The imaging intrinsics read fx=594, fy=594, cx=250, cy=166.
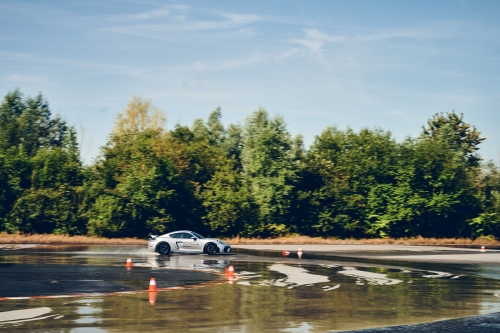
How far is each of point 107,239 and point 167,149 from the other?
35.9 feet

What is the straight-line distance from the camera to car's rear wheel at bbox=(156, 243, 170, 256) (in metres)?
32.0

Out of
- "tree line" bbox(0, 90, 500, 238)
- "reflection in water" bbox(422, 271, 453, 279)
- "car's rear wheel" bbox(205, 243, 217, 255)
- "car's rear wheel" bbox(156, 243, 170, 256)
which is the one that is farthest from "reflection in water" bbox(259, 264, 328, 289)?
"tree line" bbox(0, 90, 500, 238)

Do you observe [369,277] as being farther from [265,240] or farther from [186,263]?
[265,240]

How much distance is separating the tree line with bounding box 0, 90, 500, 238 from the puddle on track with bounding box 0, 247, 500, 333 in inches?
983

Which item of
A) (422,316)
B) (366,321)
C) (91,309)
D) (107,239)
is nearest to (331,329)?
(366,321)

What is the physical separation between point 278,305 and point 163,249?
17654mm

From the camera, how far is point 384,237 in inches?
2007

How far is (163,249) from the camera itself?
105 ft

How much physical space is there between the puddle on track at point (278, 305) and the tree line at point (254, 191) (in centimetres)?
2497

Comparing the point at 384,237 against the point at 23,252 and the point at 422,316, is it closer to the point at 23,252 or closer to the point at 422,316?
the point at 23,252

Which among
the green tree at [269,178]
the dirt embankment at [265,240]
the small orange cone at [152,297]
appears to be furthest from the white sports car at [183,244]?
the green tree at [269,178]

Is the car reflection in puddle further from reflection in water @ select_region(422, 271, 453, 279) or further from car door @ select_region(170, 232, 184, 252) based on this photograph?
reflection in water @ select_region(422, 271, 453, 279)

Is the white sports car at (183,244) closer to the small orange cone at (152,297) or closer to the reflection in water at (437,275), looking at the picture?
the reflection in water at (437,275)

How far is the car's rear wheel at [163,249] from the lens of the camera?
32000 mm
